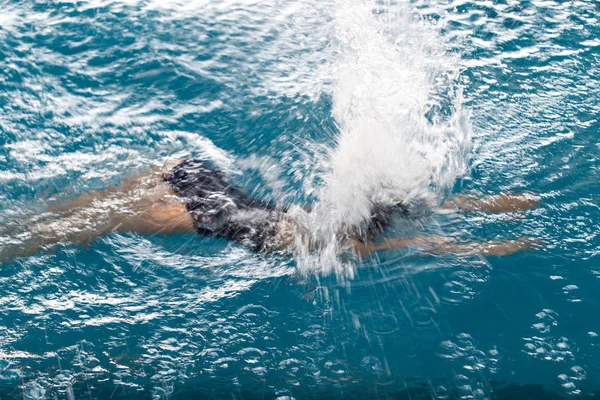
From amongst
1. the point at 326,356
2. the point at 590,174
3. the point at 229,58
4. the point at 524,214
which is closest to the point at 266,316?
A: the point at 326,356

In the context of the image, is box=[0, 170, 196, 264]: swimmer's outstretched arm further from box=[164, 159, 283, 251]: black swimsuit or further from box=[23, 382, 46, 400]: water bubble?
box=[23, 382, 46, 400]: water bubble

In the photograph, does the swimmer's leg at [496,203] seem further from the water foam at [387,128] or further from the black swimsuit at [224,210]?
the black swimsuit at [224,210]

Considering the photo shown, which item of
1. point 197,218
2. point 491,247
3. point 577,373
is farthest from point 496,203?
point 197,218

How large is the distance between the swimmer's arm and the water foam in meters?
0.18

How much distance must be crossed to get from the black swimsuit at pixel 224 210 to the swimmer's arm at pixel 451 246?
576 mm

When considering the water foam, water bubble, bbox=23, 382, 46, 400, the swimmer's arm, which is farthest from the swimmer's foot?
water bubble, bbox=23, 382, 46, 400

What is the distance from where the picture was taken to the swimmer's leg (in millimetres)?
3711

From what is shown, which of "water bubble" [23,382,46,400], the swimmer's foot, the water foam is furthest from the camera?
the water foam

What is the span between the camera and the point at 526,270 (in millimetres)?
3422

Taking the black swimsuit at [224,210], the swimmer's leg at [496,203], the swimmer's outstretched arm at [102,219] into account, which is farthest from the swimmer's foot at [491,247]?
the swimmer's outstretched arm at [102,219]

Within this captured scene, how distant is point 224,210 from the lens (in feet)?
12.1

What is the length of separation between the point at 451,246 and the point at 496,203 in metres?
0.48

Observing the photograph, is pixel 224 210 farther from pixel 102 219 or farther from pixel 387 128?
pixel 387 128

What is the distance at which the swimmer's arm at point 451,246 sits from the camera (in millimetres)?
3496
